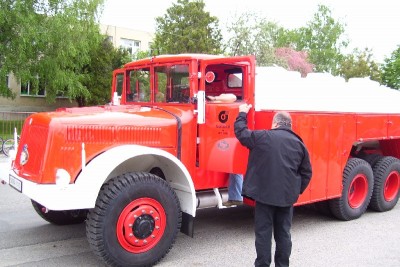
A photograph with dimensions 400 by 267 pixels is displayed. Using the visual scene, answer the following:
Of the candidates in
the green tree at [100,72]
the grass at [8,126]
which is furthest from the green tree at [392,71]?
the grass at [8,126]

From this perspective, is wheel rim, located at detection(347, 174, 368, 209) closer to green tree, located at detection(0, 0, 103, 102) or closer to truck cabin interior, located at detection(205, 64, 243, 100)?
truck cabin interior, located at detection(205, 64, 243, 100)

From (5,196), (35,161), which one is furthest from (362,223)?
(5,196)

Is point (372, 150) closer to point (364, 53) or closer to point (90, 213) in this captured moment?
point (90, 213)

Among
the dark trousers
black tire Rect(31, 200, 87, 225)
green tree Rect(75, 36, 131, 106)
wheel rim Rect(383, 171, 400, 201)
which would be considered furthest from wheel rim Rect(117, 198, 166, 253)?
green tree Rect(75, 36, 131, 106)

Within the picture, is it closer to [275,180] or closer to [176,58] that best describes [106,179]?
[275,180]

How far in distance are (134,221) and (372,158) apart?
472cm

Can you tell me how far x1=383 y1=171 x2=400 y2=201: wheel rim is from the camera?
766 centimetres

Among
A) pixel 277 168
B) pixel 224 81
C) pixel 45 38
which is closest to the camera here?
pixel 277 168

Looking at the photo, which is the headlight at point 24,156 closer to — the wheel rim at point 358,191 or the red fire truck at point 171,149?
the red fire truck at point 171,149

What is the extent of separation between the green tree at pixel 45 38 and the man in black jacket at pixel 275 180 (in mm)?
16387

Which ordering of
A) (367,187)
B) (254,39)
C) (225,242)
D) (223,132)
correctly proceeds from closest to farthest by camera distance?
(223,132), (225,242), (367,187), (254,39)

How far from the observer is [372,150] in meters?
7.91

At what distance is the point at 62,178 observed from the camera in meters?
4.18

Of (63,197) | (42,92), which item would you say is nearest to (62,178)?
(63,197)
